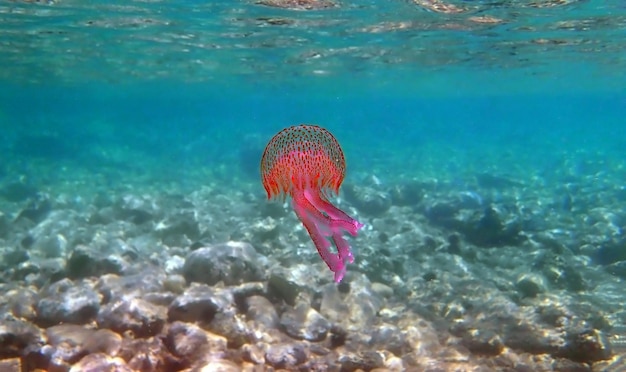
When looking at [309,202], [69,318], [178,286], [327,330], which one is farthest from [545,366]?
[69,318]

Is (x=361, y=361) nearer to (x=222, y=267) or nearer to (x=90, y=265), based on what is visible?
(x=222, y=267)

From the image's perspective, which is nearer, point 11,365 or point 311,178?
point 311,178

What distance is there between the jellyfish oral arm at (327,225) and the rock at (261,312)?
164 inches

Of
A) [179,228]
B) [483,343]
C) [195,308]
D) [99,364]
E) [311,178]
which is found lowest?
[179,228]

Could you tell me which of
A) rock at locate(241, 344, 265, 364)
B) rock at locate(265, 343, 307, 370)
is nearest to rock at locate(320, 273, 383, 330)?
rock at locate(265, 343, 307, 370)

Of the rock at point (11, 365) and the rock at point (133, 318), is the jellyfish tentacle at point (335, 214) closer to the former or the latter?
the rock at point (133, 318)

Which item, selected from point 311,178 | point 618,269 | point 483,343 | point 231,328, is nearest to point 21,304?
point 231,328

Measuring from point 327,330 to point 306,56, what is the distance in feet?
66.2

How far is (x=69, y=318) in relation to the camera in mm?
6434

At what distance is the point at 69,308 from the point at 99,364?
197 cm

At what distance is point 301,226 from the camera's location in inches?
541

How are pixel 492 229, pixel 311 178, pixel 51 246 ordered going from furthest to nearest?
pixel 492 229 < pixel 51 246 < pixel 311 178

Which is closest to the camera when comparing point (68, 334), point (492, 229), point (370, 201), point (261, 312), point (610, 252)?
point (68, 334)

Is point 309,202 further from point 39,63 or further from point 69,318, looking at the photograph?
point 39,63
